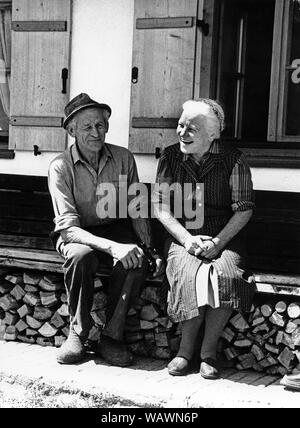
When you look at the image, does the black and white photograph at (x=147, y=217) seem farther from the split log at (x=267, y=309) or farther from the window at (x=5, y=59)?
the window at (x=5, y=59)

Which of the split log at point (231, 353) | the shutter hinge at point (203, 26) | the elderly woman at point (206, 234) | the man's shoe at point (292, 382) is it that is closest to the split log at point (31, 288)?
the elderly woman at point (206, 234)

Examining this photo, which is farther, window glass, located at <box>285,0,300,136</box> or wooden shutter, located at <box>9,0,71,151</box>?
wooden shutter, located at <box>9,0,71,151</box>

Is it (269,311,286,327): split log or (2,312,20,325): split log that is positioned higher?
(269,311,286,327): split log

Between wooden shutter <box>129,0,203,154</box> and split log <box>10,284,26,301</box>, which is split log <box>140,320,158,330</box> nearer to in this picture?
split log <box>10,284,26,301</box>

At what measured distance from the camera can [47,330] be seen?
5.29 m

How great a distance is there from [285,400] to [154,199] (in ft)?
5.02

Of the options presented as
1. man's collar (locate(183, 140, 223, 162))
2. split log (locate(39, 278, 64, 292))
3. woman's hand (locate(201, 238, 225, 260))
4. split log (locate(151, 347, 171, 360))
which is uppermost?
man's collar (locate(183, 140, 223, 162))

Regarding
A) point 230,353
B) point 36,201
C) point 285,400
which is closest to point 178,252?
point 230,353

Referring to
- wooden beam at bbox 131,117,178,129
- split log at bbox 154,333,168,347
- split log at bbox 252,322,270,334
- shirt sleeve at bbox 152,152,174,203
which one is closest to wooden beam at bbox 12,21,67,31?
wooden beam at bbox 131,117,178,129

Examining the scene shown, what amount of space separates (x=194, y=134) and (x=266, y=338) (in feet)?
4.45

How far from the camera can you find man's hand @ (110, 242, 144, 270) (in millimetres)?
4660

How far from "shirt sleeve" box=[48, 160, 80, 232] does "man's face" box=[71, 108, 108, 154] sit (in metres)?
0.20

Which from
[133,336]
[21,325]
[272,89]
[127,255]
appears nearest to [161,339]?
[133,336]

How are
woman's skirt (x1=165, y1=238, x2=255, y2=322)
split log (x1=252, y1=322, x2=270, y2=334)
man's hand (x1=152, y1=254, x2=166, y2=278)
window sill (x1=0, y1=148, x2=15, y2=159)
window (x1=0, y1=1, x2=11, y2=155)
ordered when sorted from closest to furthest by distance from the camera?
1. woman's skirt (x1=165, y1=238, x2=255, y2=322)
2. split log (x1=252, y1=322, x2=270, y2=334)
3. man's hand (x1=152, y1=254, x2=166, y2=278)
4. window sill (x1=0, y1=148, x2=15, y2=159)
5. window (x1=0, y1=1, x2=11, y2=155)
